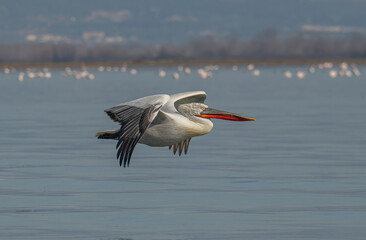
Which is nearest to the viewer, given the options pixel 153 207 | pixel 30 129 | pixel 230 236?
pixel 230 236

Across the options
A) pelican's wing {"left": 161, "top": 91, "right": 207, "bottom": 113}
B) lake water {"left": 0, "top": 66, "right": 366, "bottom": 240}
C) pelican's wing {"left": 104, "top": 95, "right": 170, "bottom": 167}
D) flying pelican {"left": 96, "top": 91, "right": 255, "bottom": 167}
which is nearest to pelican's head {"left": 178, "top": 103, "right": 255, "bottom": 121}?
flying pelican {"left": 96, "top": 91, "right": 255, "bottom": 167}

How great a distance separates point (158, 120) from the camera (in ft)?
41.0

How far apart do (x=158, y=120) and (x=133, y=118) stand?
67cm

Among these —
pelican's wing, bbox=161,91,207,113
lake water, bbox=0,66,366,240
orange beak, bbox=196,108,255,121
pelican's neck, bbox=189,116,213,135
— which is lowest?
lake water, bbox=0,66,366,240

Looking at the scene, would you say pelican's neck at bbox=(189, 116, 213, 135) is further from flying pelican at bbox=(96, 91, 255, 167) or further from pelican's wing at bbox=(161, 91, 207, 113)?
pelican's wing at bbox=(161, 91, 207, 113)

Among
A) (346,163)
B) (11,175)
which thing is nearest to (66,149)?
(11,175)

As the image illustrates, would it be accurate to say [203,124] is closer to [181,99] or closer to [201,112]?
[201,112]

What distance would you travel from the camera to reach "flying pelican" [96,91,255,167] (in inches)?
458

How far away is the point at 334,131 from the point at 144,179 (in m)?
7.70

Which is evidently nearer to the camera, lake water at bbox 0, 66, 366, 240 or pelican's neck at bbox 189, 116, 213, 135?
lake water at bbox 0, 66, 366, 240

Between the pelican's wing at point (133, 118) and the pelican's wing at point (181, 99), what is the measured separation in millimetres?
781

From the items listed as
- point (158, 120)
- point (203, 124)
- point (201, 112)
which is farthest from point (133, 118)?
point (201, 112)

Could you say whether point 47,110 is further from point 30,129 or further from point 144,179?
point 144,179

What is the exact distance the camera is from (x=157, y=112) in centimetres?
1198
